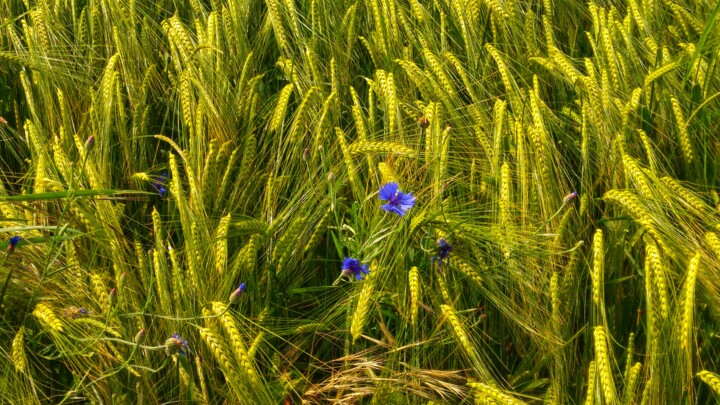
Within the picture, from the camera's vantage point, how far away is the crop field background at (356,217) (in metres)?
1.45

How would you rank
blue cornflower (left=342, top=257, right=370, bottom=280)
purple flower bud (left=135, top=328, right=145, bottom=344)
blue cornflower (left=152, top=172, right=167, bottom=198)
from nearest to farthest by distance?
purple flower bud (left=135, top=328, right=145, bottom=344) → blue cornflower (left=342, top=257, right=370, bottom=280) → blue cornflower (left=152, top=172, right=167, bottom=198)

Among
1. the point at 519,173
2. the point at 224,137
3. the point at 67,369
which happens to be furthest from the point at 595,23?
the point at 67,369

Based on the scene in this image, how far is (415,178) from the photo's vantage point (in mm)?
1708

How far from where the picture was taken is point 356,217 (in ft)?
5.38

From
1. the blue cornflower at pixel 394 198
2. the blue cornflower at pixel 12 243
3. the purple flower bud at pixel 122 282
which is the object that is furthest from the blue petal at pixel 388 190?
the blue cornflower at pixel 12 243

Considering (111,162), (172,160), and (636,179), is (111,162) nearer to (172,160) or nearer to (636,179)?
(172,160)

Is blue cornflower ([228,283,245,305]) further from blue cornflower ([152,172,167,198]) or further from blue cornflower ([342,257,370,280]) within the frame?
blue cornflower ([152,172,167,198])

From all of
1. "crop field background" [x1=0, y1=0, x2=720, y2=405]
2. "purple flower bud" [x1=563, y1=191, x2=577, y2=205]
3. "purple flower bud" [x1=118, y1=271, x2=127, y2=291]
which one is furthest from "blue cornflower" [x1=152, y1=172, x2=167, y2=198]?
"purple flower bud" [x1=563, y1=191, x2=577, y2=205]

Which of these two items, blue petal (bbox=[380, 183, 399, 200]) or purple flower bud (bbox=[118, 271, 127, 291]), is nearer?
purple flower bud (bbox=[118, 271, 127, 291])

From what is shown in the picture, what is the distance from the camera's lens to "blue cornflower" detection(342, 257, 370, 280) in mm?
1501

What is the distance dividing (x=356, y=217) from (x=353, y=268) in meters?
0.14

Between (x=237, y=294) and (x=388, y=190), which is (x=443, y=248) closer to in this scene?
(x=388, y=190)

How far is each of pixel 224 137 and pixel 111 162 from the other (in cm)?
23

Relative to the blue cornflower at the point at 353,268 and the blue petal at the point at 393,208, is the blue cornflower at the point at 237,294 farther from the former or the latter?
the blue petal at the point at 393,208
